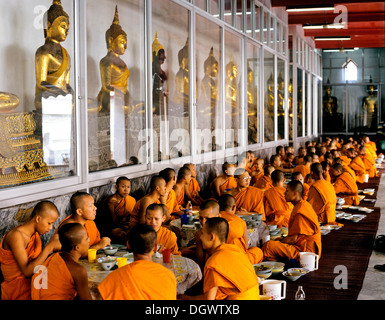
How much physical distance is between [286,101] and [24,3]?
532 inches

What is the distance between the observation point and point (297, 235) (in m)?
7.01

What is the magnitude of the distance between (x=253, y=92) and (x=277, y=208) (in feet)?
23.4

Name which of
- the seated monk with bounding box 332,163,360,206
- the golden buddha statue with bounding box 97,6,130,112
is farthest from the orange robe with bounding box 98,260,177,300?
the seated monk with bounding box 332,163,360,206

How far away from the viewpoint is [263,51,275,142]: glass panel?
643 inches

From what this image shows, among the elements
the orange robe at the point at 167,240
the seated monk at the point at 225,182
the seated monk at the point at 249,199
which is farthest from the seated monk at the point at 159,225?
the seated monk at the point at 225,182

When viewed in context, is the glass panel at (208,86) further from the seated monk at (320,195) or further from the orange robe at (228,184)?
the seated monk at (320,195)

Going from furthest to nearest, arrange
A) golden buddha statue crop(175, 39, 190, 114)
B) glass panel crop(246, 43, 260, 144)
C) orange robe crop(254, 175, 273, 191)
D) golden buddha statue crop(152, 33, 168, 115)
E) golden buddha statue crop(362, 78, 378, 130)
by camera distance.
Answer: golden buddha statue crop(362, 78, 378, 130) < glass panel crop(246, 43, 260, 144) < golden buddha statue crop(175, 39, 190, 114) < orange robe crop(254, 175, 273, 191) < golden buddha statue crop(152, 33, 168, 115)

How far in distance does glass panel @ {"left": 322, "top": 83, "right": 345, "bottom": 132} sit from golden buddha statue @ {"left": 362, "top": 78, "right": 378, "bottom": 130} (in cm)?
131

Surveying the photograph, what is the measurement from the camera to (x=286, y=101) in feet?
62.8

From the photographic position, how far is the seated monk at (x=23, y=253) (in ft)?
15.0

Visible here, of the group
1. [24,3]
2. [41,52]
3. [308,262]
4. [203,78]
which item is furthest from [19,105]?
[203,78]

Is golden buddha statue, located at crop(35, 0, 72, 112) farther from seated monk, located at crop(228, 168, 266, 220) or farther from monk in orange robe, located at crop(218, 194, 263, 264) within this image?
seated monk, located at crop(228, 168, 266, 220)

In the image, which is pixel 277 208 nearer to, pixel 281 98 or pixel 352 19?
pixel 281 98

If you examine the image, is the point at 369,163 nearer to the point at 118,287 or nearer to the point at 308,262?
the point at 308,262
